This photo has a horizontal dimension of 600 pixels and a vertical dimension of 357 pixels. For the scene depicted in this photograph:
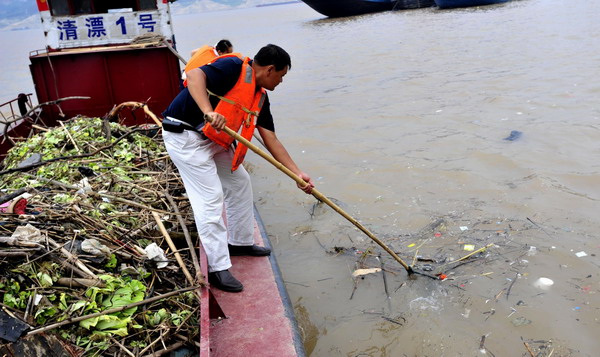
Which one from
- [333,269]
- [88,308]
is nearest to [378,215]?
[333,269]

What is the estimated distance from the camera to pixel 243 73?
3.12m

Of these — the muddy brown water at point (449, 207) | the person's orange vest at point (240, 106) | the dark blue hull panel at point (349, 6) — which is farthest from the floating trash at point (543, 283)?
the dark blue hull panel at point (349, 6)

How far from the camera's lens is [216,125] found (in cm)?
291

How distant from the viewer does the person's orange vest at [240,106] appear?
10.2 ft

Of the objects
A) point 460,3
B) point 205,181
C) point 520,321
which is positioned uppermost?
point 205,181

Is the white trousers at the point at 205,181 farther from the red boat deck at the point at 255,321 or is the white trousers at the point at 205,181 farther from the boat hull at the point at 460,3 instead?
the boat hull at the point at 460,3

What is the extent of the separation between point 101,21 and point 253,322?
608 cm

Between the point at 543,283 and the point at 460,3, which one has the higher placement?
the point at 460,3

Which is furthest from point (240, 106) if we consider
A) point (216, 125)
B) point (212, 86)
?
point (216, 125)

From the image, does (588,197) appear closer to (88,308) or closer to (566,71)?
(88,308)

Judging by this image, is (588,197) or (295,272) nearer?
(295,272)

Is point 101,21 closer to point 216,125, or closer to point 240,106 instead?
point 240,106

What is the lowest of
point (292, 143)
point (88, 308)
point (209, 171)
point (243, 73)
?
point (292, 143)

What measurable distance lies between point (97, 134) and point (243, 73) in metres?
3.05
